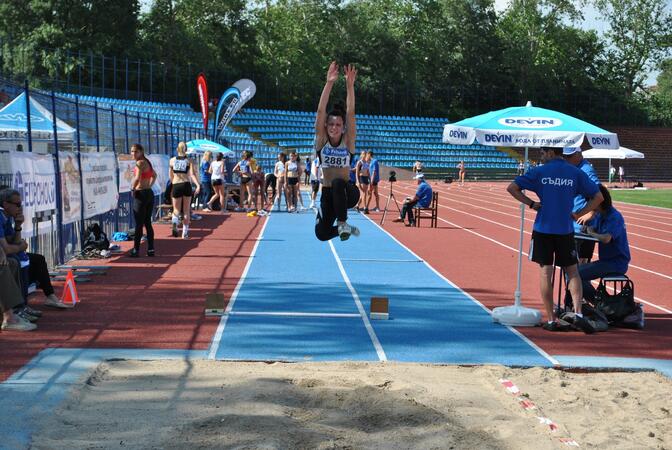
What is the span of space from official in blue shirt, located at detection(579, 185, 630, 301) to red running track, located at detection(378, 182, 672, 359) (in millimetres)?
648

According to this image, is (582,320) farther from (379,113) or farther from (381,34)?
(381,34)

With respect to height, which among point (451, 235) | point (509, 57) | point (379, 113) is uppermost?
point (509, 57)

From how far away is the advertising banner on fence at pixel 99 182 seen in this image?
45.5 ft

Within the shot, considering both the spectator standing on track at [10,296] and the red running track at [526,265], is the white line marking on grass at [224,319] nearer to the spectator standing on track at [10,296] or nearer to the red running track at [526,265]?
the spectator standing on track at [10,296]

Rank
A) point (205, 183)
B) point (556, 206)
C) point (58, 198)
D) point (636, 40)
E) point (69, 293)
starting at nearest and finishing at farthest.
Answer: point (556, 206)
point (69, 293)
point (58, 198)
point (205, 183)
point (636, 40)

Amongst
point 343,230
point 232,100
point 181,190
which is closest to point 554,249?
point 343,230

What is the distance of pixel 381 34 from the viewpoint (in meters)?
74.8

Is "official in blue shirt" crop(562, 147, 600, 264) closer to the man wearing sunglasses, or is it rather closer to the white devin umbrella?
the white devin umbrella

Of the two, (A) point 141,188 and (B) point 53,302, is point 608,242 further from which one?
(A) point 141,188

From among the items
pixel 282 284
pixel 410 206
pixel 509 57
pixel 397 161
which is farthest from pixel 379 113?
pixel 282 284

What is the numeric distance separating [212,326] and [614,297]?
13.4 feet

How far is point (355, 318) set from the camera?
364 inches

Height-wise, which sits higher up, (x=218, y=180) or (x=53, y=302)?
(x=218, y=180)

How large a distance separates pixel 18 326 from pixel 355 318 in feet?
10.8
